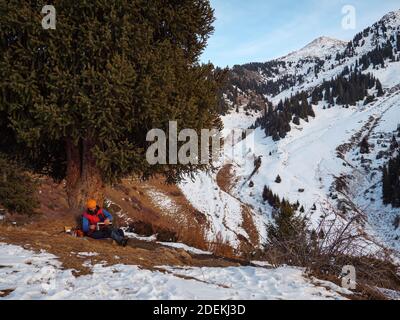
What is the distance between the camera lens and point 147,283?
5328 millimetres

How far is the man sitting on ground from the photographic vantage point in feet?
33.1

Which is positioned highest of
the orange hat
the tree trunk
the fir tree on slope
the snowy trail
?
the fir tree on slope

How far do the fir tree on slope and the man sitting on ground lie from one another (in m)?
0.93

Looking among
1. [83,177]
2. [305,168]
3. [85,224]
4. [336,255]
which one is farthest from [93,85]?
[305,168]

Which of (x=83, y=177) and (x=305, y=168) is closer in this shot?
(x=83, y=177)

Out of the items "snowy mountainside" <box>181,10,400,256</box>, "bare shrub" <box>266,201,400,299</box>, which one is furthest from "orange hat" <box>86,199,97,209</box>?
"snowy mountainside" <box>181,10,400,256</box>

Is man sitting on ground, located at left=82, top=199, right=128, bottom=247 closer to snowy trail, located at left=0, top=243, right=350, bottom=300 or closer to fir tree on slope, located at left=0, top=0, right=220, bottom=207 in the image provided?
fir tree on slope, located at left=0, top=0, right=220, bottom=207

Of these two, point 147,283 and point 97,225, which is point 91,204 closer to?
point 97,225

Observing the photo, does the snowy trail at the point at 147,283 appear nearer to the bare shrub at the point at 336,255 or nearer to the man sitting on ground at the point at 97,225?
the bare shrub at the point at 336,255

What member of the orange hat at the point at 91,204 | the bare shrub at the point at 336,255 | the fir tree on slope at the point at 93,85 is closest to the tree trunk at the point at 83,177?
the fir tree on slope at the point at 93,85

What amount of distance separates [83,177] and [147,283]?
249 inches

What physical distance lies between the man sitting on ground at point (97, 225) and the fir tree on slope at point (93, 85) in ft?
3.04

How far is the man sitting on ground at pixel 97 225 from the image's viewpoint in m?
10.1
